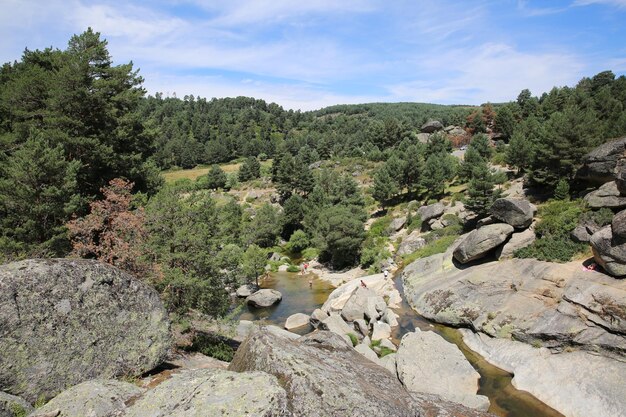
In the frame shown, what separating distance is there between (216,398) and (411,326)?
2579 cm

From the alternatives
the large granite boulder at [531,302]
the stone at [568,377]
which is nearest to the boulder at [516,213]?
the large granite boulder at [531,302]

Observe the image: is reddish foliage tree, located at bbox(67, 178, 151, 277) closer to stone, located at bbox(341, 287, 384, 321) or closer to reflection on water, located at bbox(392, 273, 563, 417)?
reflection on water, located at bbox(392, 273, 563, 417)

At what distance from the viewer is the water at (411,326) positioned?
18.1 m

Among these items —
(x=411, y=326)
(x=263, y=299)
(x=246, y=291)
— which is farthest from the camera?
(x=246, y=291)

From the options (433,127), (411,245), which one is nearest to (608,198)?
(411,245)

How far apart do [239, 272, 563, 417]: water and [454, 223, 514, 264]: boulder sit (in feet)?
24.2

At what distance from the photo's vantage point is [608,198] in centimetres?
2994

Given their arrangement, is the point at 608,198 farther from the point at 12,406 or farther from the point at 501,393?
the point at 12,406

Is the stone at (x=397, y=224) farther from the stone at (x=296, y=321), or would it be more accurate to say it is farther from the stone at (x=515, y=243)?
the stone at (x=296, y=321)

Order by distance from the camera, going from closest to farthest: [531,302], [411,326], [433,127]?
[531,302] < [411,326] < [433,127]

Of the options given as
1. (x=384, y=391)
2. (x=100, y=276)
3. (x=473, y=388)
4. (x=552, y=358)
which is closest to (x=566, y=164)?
(x=552, y=358)

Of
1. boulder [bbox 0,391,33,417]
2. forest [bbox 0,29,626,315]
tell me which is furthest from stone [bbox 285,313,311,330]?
boulder [bbox 0,391,33,417]

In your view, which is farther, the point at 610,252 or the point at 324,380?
the point at 610,252

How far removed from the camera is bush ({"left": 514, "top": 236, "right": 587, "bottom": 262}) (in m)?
27.6
